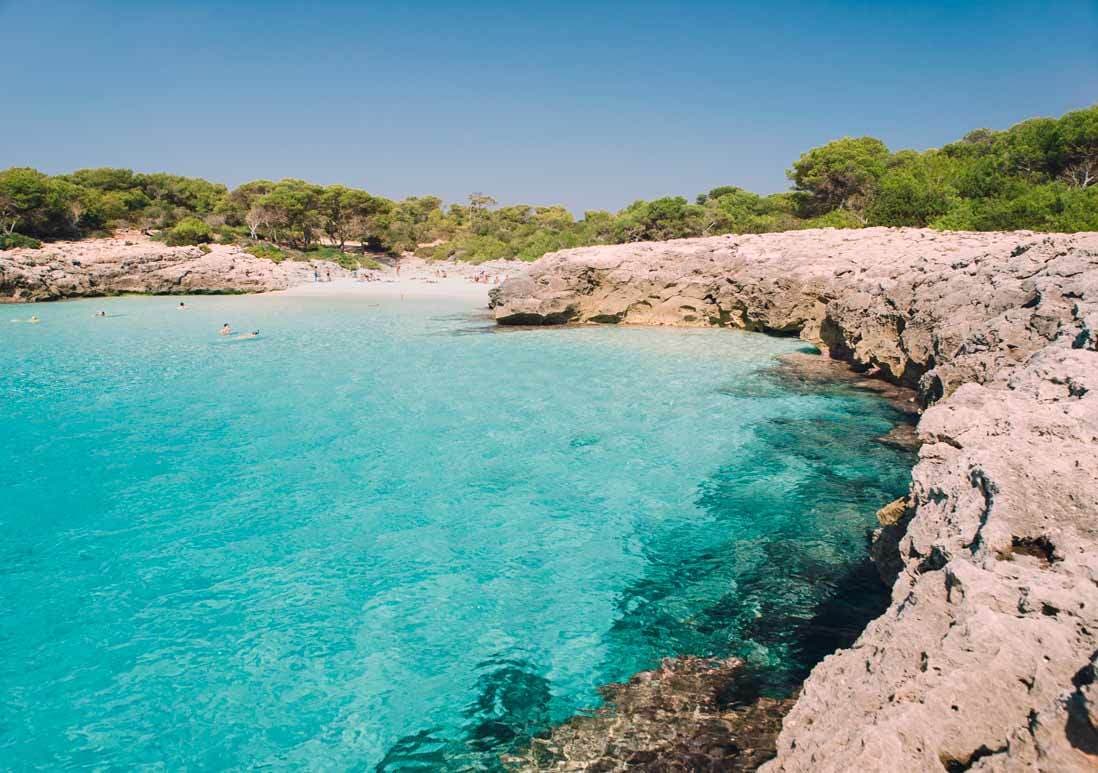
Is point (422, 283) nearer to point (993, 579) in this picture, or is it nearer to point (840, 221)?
point (840, 221)

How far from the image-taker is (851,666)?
9.29 ft

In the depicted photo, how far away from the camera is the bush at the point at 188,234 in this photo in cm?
4562

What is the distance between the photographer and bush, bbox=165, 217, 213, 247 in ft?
150

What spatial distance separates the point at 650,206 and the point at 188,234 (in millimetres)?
33541

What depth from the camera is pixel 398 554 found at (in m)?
6.57

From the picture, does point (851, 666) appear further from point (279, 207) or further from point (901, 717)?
point (279, 207)

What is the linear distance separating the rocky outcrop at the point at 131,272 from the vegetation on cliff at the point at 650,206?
732 centimetres

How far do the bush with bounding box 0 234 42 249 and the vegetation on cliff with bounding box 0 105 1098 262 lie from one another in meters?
0.12

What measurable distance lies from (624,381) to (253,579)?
918 centimetres

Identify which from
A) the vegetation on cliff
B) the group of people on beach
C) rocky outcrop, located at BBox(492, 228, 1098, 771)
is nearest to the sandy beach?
the group of people on beach

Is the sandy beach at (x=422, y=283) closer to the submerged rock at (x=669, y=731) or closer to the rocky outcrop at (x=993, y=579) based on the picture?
the rocky outcrop at (x=993, y=579)

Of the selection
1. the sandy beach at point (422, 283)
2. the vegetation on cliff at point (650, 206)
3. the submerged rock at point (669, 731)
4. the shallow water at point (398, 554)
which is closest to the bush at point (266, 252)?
the vegetation on cliff at point (650, 206)

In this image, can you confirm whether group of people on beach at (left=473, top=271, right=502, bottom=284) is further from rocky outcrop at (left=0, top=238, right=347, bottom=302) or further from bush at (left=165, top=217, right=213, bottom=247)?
bush at (left=165, top=217, right=213, bottom=247)

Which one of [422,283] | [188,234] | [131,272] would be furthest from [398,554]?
[188,234]
